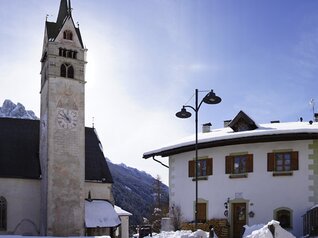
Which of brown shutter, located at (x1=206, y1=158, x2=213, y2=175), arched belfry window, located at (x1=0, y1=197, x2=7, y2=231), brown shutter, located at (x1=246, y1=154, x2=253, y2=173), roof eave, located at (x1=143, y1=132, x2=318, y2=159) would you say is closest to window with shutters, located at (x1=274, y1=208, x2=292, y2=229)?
brown shutter, located at (x1=246, y1=154, x2=253, y2=173)

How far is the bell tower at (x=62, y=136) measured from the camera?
39.2 meters

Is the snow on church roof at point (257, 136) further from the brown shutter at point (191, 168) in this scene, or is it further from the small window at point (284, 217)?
the small window at point (284, 217)

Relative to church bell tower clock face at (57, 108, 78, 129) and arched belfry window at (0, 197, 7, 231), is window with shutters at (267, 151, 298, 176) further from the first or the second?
arched belfry window at (0, 197, 7, 231)

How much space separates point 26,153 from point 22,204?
14.5 feet

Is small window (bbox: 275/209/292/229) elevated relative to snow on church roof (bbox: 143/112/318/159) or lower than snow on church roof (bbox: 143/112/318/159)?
lower

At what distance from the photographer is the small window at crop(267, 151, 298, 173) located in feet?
85.1

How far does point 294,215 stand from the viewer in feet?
84.2

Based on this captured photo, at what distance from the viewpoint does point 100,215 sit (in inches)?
1642

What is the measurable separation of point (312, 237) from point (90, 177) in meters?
25.2

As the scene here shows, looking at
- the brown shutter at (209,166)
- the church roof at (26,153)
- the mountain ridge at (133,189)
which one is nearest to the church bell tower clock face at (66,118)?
the church roof at (26,153)

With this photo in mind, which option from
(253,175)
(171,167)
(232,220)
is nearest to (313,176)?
(253,175)

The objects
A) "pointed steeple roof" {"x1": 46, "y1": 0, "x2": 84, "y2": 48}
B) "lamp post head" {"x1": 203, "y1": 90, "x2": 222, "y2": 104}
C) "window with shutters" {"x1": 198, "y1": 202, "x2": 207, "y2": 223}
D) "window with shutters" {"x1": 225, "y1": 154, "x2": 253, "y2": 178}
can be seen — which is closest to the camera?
"lamp post head" {"x1": 203, "y1": 90, "x2": 222, "y2": 104}

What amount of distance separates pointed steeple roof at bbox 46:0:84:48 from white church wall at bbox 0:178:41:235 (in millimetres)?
11667

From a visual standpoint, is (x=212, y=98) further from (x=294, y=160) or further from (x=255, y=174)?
(x=255, y=174)
